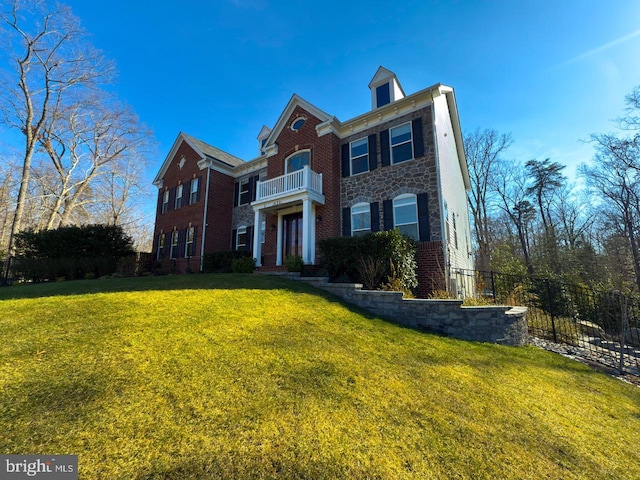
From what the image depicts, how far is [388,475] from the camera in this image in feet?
6.59

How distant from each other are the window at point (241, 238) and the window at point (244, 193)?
5.60ft

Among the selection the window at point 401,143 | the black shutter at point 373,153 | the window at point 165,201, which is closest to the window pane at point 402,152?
the window at point 401,143

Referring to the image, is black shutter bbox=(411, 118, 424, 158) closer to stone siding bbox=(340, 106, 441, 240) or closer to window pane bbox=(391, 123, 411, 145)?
stone siding bbox=(340, 106, 441, 240)

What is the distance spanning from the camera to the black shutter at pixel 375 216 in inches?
417

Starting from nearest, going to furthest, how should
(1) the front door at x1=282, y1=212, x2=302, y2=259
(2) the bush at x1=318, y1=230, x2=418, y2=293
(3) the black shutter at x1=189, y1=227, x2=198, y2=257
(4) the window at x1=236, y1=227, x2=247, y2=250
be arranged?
(2) the bush at x1=318, y1=230, x2=418, y2=293
(1) the front door at x1=282, y1=212, x2=302, y2=259
(4) the window at x1=236, y1=227, x2=247, y2=250
(3) the black shutter at x1=189, y1=227, x2=198, y2=257

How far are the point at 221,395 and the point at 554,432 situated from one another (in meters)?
3.53

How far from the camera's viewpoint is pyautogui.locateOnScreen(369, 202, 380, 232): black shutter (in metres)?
10.6

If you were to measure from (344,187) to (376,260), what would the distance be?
4799 mm

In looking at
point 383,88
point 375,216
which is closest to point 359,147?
point 383,88

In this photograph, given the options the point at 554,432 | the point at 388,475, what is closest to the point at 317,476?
the point at 388,475

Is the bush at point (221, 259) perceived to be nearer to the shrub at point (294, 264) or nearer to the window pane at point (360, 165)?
the shrub at point (294, 264)

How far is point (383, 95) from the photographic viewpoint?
12.5 metres

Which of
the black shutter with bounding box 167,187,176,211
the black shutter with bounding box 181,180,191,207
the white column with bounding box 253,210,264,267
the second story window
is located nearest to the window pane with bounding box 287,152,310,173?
the white column with bounding box 253,210,264,267

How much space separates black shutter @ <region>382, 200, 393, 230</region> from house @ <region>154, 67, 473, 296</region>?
0.13 ft
